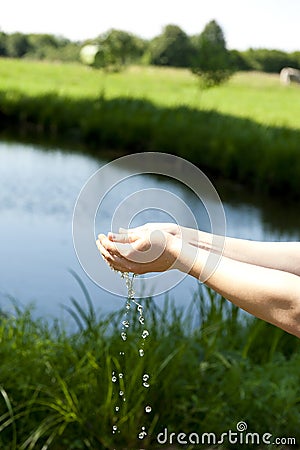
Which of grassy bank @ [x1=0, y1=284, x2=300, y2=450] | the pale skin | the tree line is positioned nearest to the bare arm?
the pale skin

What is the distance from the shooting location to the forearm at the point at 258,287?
43.3 inches

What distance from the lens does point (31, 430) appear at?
2346mm

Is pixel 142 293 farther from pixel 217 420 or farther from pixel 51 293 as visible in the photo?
pixel 51 293

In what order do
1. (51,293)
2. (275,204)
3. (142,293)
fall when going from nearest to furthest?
(142,293) < (51,293) < (275,204)

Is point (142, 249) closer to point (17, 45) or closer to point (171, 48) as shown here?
point (171, 48)

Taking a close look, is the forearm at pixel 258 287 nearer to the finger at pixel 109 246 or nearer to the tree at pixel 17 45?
the finger at pixel 109 246

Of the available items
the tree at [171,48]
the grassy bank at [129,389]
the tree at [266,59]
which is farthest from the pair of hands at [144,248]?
the tree at [266,59]

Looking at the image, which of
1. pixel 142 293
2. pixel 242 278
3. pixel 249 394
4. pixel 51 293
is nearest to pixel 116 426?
pixel 249 394

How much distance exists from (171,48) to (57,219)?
1733 centimetres

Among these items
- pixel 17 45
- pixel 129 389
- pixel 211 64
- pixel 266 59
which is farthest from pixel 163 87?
pixel 129 389

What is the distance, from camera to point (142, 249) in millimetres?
1160

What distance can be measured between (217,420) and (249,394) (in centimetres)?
15

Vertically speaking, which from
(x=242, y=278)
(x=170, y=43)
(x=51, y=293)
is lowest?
(x=51, y=293)

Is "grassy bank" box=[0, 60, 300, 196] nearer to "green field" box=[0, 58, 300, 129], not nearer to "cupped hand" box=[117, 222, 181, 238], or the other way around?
"green field" box=[0, 58, 300, 129]
